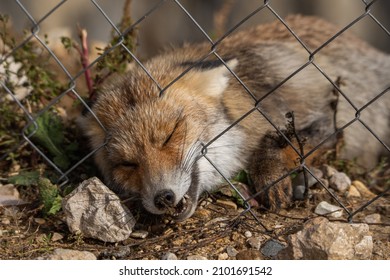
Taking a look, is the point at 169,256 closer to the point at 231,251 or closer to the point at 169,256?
the point at 169,256

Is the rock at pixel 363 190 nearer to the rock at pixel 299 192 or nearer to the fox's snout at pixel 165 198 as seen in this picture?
the rock at pixel 299 192

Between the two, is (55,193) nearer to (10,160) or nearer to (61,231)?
(61,231)

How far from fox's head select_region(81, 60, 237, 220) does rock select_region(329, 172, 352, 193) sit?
3.51ft

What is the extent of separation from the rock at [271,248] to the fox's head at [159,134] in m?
0.63

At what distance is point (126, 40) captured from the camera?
232 inches

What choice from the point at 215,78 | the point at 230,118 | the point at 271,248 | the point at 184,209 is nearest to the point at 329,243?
the point at 271,248

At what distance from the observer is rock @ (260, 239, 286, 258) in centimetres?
414

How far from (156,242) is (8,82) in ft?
7.63

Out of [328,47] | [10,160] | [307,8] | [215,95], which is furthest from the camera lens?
[307,8]

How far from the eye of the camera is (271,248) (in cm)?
418

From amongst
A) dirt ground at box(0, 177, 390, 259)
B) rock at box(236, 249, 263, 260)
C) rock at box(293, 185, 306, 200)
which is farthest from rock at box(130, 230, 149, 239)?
rock at box(293, 185, 306, 200)

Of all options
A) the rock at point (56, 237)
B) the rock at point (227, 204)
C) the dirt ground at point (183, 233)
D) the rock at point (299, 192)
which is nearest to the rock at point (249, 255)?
the dirt ground at point (183, 233)

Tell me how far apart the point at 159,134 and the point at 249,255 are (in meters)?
1.18

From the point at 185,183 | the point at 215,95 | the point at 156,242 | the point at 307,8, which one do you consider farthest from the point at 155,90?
the point at 307,8
